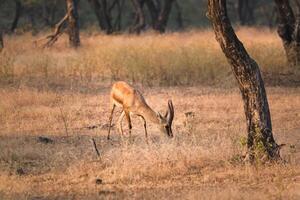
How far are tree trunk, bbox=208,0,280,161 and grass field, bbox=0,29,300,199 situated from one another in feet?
0.97

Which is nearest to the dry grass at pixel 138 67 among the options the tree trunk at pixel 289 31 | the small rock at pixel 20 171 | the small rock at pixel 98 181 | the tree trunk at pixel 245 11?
the tree trunk at pixel 289 31

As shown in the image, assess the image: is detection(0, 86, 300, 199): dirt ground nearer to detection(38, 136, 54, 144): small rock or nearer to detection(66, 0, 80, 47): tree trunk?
detection(38, 136, 54, 144): small rock

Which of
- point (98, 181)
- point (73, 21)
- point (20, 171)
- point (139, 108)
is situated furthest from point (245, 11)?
point (98, 181)

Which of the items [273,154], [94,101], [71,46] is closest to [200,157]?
[273,154]

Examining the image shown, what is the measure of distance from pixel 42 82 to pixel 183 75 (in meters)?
3.32

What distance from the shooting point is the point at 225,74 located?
15.9 metres

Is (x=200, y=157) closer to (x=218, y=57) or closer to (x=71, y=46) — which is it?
(x=218, y=57)

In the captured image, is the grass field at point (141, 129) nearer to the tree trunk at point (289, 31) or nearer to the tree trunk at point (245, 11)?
the tree trunk at point (289, 31)

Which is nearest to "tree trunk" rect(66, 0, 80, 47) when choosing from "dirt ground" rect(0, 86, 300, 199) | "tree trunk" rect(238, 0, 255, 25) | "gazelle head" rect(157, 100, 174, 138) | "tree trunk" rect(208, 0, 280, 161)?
"dirt ground" rect(0, 86, 300, 199)

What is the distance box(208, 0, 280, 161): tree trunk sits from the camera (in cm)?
825

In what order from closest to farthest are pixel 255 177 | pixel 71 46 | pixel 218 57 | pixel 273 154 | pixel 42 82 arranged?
pixel 255 177 < pixel 273 154 < pixel 42 82 < pixel 218 57 < pixel 71 46

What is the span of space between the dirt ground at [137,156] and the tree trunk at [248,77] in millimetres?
282

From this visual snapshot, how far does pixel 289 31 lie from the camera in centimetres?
1661

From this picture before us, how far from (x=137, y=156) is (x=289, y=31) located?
918 centimetres
